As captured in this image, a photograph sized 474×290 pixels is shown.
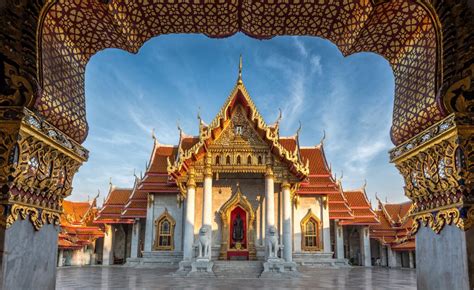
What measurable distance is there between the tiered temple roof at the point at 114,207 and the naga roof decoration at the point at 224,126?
8.25 metres

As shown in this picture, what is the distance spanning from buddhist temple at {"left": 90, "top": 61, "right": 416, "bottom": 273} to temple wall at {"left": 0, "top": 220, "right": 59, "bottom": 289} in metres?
11.5

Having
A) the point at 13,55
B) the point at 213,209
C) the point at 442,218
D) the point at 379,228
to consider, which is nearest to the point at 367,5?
the point at 442,218

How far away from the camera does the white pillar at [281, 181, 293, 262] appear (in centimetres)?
1575

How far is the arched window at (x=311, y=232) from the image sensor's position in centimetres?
1973

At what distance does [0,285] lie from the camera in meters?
2.75

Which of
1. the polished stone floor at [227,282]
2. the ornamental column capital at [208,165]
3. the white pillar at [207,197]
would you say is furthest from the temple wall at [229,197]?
the polished stone floor at [227,282]

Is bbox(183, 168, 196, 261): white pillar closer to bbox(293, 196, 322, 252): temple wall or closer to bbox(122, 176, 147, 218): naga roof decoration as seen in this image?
bbox(293, 196, 322, 252): temple wall

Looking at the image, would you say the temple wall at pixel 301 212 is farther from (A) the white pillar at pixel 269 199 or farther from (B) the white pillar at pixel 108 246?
(B) the white pillar at pixel 108 246

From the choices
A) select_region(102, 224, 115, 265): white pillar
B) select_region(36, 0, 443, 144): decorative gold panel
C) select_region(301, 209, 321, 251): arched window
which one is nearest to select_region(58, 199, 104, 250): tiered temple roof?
select_region(102, 224, 115, 265): white pillar

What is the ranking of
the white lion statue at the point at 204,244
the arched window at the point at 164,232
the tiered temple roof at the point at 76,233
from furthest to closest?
the tiered temple roof at the point at 76,233, the arched window at the point at 164,232, the white lion statue at the point at 204,244

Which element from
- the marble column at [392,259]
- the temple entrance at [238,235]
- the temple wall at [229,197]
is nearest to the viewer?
the temple entrance at [238,235]

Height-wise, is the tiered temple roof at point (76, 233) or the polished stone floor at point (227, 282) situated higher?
the tiered temple roof at point (76, 233)

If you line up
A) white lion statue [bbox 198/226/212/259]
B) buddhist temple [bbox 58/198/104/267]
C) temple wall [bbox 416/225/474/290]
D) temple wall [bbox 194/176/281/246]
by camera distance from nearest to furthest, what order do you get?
temple wall [bbox 416/225/474/290] < white lion statue [bbox 198/226/212/259] < temple wall [bbox 194/176/281/246] < buddhist temple [bbox 58/198/104/267]

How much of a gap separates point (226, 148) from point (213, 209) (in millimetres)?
3096
